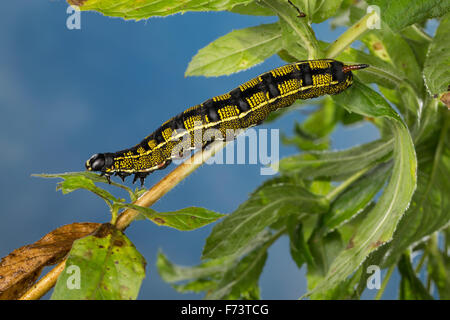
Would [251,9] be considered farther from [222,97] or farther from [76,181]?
[76,181]

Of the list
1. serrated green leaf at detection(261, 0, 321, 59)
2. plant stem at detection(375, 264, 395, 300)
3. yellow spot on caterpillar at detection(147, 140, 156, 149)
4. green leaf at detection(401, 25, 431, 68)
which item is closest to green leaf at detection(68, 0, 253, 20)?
serrated green leaf at detection(261, 0, 321, 59)

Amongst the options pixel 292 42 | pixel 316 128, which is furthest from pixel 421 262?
pixel 292 42

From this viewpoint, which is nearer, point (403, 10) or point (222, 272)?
point (403, 10)

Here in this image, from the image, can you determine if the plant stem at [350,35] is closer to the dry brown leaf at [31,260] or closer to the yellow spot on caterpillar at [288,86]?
the yellow spot on caterpillar at [288,86]

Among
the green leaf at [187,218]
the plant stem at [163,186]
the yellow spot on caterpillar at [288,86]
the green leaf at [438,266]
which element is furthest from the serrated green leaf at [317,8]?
the green leaf at [438,266]

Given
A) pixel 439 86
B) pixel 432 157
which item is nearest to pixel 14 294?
pixel 439 86

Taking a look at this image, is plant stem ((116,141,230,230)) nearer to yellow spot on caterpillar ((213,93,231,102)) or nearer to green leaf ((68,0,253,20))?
yellow spot on caterpillar ((213,93,231,102))

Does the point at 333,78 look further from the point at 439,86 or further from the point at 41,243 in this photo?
the point at 41,243
